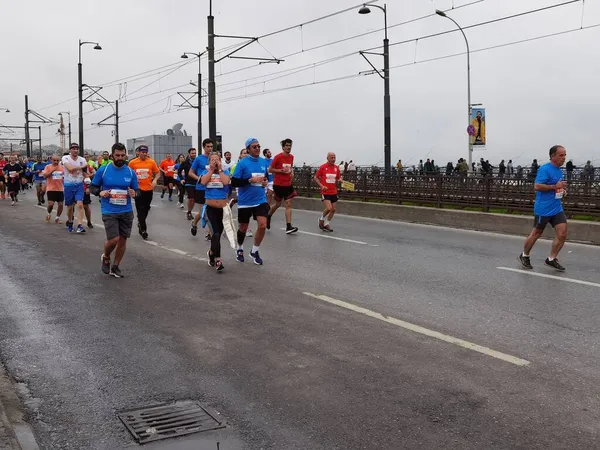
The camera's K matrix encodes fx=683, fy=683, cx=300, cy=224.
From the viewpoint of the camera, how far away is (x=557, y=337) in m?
5.90

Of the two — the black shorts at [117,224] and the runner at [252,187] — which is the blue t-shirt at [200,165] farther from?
the black shorts at [117,224]

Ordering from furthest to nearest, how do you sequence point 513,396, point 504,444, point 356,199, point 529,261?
point 356,199 → point 529,261 → point 513,396 → point 504,444

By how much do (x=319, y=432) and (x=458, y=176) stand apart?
44.8 feet

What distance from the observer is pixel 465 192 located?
16609 mm

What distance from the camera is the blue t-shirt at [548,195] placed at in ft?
30.8

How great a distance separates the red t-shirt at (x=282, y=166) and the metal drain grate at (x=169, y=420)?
9.39m

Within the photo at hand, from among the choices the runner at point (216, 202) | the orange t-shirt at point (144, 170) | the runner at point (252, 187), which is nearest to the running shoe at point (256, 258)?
the runner at point (252, 187)

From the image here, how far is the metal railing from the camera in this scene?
14.0 m

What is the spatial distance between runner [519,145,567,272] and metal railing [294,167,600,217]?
4792 millimetres

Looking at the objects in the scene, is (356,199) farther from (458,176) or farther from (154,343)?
(154,343)

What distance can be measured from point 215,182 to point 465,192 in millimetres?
8689

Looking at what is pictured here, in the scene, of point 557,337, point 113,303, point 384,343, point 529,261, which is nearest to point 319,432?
point 384,343

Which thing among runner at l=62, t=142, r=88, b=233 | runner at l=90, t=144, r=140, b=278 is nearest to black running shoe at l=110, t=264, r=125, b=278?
runner at l=90, t=144, r=140, b=278

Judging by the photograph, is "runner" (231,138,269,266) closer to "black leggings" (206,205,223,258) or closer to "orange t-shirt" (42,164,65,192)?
"black leggings" (206,205,223,258)
